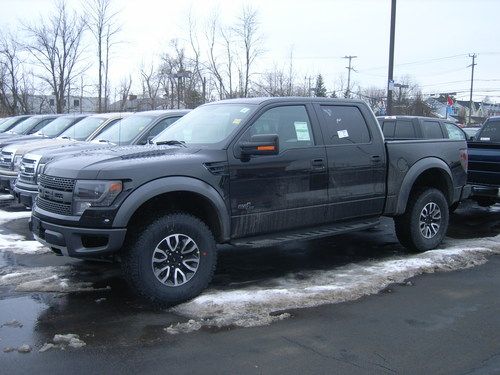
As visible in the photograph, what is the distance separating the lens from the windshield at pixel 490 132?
11.4 meters

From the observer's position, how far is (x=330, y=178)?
19.9 feet

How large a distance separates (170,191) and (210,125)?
4.16ft

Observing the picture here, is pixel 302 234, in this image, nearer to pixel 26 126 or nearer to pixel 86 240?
pixel 86 240

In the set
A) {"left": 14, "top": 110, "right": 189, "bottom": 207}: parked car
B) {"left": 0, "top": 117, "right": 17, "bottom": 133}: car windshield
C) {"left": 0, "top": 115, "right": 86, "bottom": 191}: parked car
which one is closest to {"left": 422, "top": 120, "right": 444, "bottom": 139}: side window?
{"left": 14, "top": 110, "right": 189, "bottom": 207}: parked car

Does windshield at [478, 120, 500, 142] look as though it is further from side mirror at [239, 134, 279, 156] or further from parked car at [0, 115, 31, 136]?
parked car at [0, 115, 31, 136]

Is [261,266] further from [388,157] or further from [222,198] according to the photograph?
[388,157]

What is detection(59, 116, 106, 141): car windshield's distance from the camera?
37.2 ft

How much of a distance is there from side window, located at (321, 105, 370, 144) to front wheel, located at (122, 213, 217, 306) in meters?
2.01

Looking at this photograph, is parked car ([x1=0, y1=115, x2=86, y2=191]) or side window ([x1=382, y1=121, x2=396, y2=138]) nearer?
parked car ([x1=0, y1=115, x2=86, y2=191])

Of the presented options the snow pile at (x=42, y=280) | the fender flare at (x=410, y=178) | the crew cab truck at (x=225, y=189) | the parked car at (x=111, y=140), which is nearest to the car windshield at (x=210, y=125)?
the crew cab truck at (x=225, y=189)

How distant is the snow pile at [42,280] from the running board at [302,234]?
5.29ft

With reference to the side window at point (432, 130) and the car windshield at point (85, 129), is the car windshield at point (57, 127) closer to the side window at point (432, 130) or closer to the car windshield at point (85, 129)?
the car windshield at point (85, 129)

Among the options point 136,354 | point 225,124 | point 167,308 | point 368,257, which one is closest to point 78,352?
point 136,354

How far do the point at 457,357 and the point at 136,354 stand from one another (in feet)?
7.88
